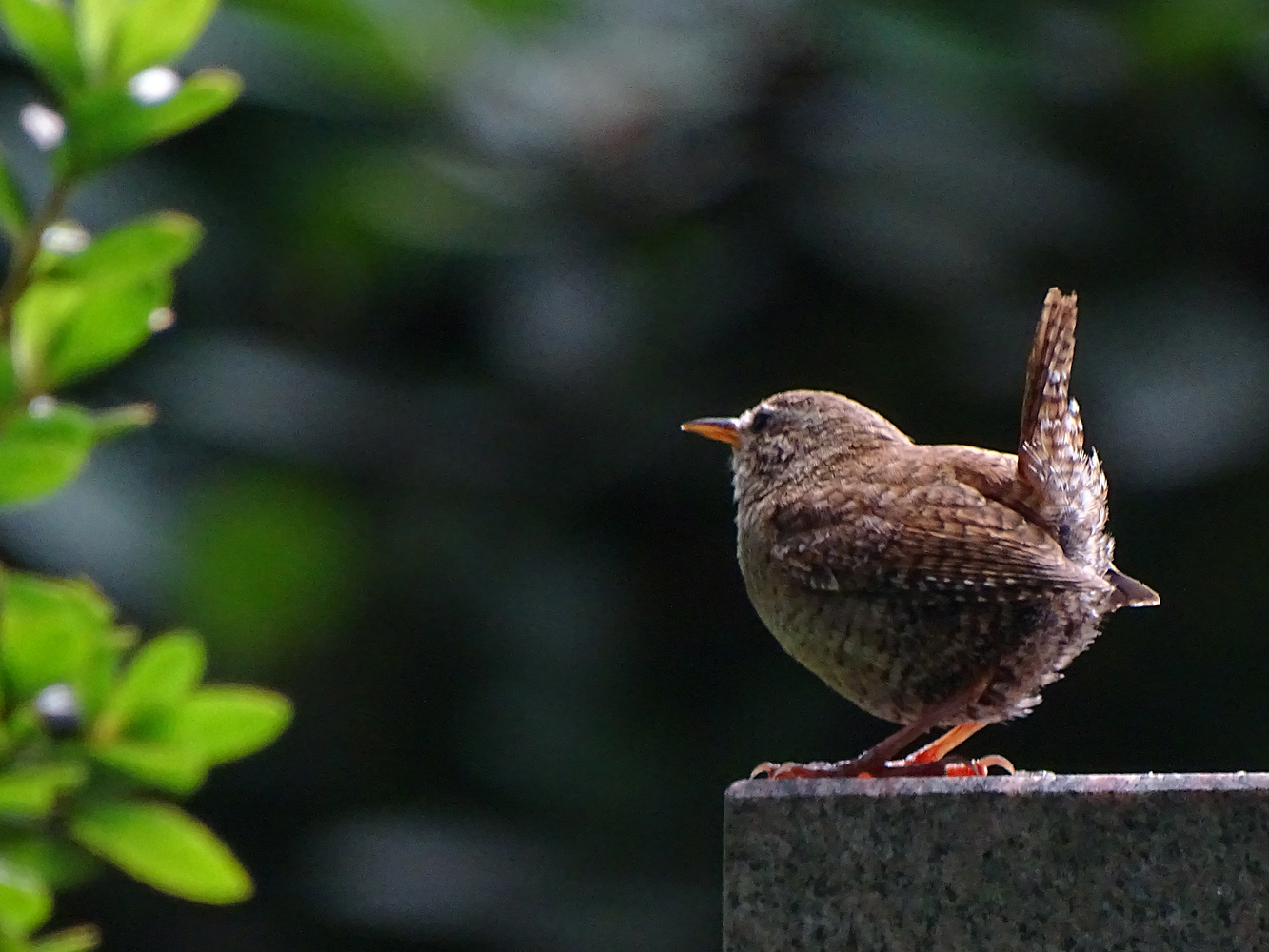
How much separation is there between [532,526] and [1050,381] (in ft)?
8.61

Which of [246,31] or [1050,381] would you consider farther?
[246,31]

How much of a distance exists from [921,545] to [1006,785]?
38.2 inches

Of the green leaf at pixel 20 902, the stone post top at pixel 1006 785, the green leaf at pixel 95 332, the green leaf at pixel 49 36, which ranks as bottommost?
the green leaf at pixel 20 902

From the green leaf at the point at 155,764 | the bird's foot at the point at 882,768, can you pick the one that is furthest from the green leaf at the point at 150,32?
the bird's foot at the point at 882,768

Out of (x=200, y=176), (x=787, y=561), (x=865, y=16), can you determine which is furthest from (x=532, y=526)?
(x=787, y=561)

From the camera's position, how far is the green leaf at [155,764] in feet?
4.13

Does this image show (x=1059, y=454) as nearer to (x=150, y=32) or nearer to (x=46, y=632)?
(x=150, y=32)

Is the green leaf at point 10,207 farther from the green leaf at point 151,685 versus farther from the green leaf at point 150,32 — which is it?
the green leaf at point 151,685

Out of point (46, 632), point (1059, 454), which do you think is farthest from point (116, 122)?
point (1059, 454)

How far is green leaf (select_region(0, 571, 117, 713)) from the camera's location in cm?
124

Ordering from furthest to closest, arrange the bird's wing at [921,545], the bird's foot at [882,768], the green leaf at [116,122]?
1. the bird's wing at [921,545]
2. the bird's foot at [882,768]
3. the green leaf at [116,122]

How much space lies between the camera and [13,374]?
128cm

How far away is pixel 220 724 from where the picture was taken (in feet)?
4.45

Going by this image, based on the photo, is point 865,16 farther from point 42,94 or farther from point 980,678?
point 980,678
